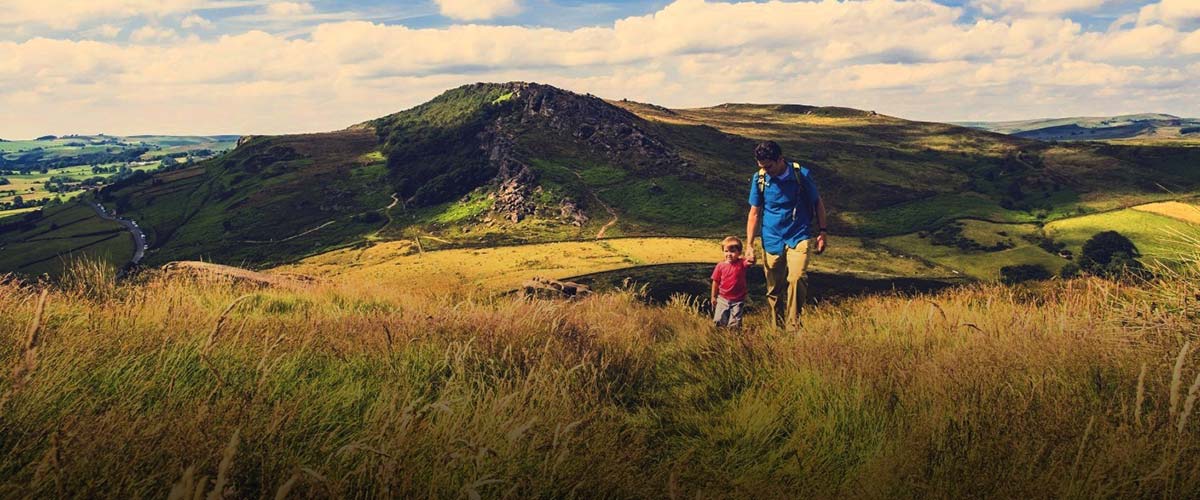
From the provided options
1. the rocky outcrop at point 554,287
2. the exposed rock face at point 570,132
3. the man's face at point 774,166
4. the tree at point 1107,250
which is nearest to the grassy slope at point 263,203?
the exposed rock face at point 570,132

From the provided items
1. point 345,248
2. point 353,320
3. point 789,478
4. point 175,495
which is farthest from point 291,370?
point 345,248

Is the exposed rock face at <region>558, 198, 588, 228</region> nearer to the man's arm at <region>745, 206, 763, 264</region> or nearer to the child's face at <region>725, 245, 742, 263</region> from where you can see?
the man's arm at <region>745, 206, 763, 264</region>

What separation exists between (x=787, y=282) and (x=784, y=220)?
89cm

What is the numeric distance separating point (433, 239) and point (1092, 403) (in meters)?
138

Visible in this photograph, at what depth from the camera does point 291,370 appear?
172 inches

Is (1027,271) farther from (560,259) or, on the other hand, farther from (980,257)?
(560,259)

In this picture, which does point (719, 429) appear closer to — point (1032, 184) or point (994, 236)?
point (994, 236)

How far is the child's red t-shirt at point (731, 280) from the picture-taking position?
8688 mm

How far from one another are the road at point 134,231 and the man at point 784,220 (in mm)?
136948

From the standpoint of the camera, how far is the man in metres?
8.80

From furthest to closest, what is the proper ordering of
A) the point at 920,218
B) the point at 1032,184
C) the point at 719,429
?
the point at 1032,184 < the point at 920,218 < the point at 719,429

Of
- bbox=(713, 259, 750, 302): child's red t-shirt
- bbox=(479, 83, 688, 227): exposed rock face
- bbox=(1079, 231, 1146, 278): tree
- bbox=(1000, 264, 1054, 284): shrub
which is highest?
bbox=(479, 83, 688, 227): exposed rock face

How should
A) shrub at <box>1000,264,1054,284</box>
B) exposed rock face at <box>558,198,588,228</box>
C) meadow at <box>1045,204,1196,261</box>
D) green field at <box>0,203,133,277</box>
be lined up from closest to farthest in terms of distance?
shrub at <box>1000,264,1054,284</box>, green field at <box>0,203,133,277</box>, meadow at <box>1045,204,1196,261</box>, exposed rock face at <box>558,198,588,228</box>

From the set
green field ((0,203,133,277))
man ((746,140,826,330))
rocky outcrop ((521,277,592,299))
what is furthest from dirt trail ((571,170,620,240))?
man ((746,140,826,330))
